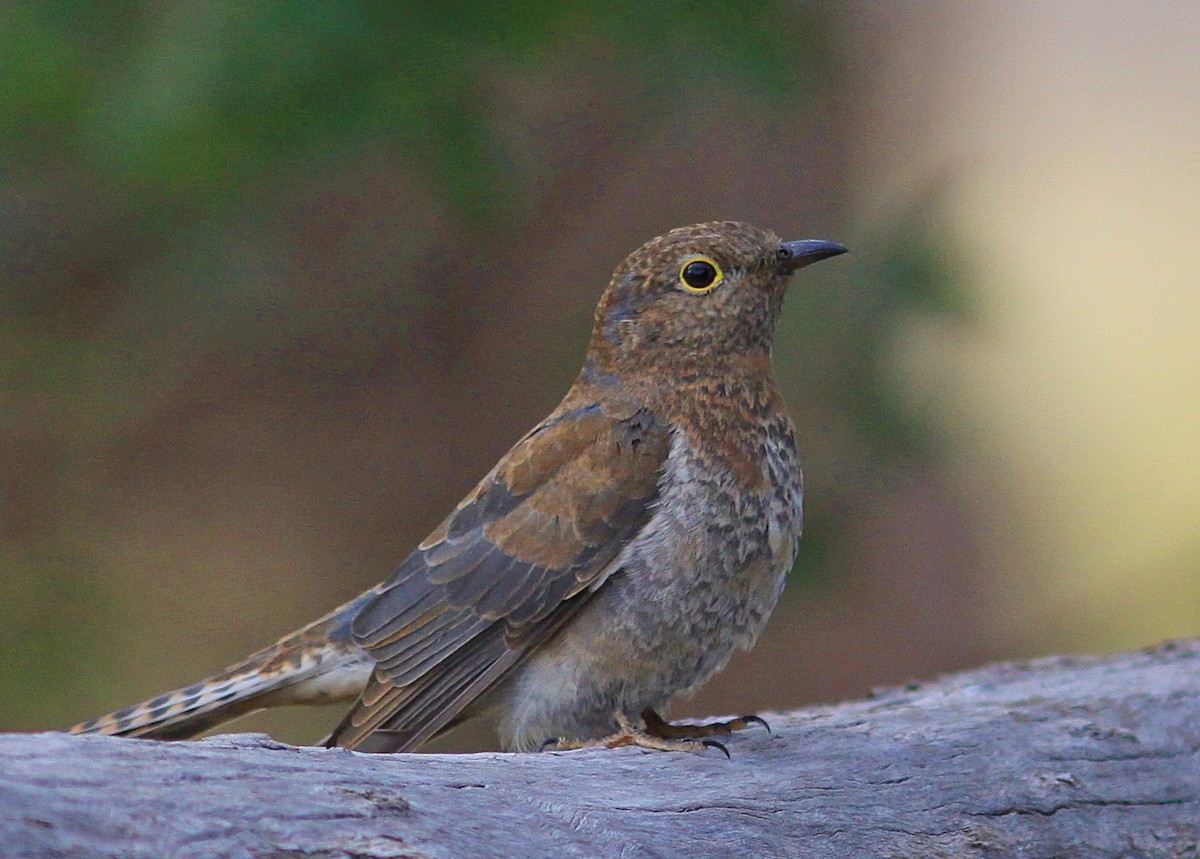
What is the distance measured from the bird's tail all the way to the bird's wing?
0.32 feet

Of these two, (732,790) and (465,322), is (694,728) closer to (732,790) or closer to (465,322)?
(732,790)

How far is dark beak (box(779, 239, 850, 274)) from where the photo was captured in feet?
14.1

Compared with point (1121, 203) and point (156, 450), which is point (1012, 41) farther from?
point (156, 450)

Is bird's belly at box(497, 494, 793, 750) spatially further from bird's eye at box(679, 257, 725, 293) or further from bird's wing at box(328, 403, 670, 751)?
bird's eye at box(679, 257, 725, 293)

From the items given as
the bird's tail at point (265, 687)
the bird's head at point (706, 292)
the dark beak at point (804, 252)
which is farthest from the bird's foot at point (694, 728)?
the dark beak at point (804, 252)

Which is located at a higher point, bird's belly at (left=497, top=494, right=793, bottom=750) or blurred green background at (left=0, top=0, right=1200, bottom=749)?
blurred green background at (left=0, top=0, right=1200, bottom=749)

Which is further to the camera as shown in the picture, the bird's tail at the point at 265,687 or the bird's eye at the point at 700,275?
the bird's eye at the point at 700,275

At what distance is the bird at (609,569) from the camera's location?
3.95 m

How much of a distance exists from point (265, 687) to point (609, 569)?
1062mm

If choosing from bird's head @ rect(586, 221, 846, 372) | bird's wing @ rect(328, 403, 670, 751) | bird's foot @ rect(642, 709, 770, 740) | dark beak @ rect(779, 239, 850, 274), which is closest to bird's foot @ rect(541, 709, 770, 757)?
bird's foot @ rect(642, 709, 770, 740)

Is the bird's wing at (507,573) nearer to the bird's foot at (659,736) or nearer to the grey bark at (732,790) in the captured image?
the bird's foot at (659,736)

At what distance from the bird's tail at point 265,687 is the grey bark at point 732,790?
3.30 ft

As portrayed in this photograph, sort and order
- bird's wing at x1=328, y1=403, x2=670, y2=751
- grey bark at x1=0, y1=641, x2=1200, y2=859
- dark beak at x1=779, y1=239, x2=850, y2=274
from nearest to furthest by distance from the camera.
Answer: grey bark at x1=0, y1=641, x2=1200, y2=859 < bird's wing at x1=328, y1=403, x2=670, y2=751 < dark beak at x1=779, y1=239, x2=850, y2=274

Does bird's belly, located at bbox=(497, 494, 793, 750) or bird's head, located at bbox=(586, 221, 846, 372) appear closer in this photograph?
bird's belly, located at bbox=(497, 494, 793, 750)
